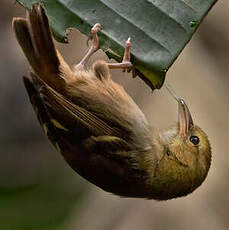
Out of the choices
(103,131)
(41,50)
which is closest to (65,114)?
(103,131)

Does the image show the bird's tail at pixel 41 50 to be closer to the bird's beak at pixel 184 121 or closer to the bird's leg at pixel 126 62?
the bird's leg at pixel 126 62

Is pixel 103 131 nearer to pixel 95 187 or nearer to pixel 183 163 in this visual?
pixel 183 163

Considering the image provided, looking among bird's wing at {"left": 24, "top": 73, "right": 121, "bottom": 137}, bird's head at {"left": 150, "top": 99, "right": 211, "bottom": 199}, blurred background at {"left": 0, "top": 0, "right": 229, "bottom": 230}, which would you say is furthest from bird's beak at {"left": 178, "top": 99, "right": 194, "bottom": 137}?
blurred background at {"left": 0, "top": 0, "right": 229, "bottom": 230}

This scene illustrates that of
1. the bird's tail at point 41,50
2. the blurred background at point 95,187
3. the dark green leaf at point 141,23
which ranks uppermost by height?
the dark green leaf at point 141,23

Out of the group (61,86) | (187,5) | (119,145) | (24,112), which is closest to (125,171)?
(119,145)

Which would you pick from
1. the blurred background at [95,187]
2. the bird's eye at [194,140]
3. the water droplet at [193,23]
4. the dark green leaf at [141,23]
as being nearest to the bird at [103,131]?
the bird's eye at [194,140]

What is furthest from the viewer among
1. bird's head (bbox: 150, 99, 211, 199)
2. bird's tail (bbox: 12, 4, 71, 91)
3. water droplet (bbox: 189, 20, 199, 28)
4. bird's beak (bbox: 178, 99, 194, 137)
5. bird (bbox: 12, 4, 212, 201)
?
bird's beak (bbox: 178, 99, 194, 137)

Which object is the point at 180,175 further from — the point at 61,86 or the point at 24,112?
the point at 24,112

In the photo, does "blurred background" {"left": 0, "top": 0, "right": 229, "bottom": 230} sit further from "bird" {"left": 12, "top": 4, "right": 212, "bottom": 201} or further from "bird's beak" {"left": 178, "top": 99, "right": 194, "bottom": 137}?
"bird" {"left": 12, "top": 4, "right": 212, "bottom": 201}
